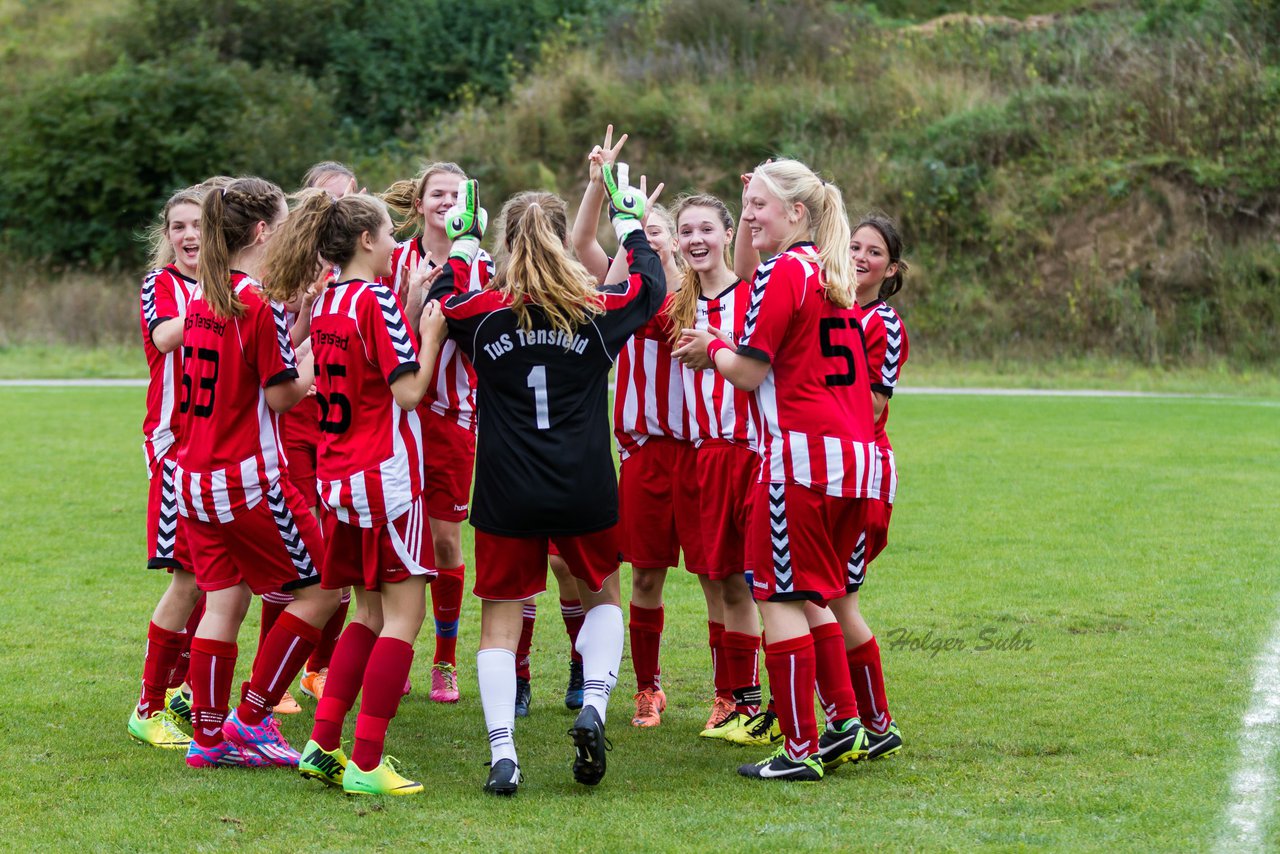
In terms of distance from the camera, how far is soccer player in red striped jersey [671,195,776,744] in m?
5.70

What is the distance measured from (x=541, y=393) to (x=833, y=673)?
4.85 feet

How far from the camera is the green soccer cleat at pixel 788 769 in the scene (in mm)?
4957

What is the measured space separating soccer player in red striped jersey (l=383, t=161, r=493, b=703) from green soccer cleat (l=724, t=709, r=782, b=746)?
55.7 inches

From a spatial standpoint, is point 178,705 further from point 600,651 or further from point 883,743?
point 883,743

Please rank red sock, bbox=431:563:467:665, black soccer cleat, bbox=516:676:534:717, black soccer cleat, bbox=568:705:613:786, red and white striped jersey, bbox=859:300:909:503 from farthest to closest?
red sock, bbox=431:563:467:665 < black soccer cleat, bbox=516:676:534:717 < red and white striped jersey, bbox=859:300:909:503 < black soccer cleat, bbox=568:705:613:786

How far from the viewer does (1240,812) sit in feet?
14.5

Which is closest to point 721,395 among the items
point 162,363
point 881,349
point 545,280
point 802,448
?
point 881,349

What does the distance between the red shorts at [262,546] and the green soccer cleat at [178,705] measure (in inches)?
41.7

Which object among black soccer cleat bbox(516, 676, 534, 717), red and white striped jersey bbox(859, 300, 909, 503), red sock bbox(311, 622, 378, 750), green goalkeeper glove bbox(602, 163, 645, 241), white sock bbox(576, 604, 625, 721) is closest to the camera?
red sock bbox(311, 622, 378, 750)

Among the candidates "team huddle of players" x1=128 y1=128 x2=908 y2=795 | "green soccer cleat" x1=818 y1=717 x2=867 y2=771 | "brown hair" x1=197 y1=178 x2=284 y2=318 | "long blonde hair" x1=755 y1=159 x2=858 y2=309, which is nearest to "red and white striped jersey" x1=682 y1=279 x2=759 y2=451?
"team huddle of players" x1=128 y1=128 x2=908 y2=795

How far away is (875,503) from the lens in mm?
5203

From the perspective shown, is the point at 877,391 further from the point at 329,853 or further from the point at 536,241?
the point at 329,853

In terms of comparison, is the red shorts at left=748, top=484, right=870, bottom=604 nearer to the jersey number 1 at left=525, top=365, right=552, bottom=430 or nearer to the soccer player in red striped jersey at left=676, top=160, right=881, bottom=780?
the soccer player in red striped jersey at left=676, top=160, right=881, bottom=780

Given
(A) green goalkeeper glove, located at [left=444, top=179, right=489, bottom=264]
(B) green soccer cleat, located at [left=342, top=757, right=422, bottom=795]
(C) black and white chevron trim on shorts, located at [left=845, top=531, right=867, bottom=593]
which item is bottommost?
(B) green soccer cleat, located at [left=342, top=757, right=422, bottom=795]
